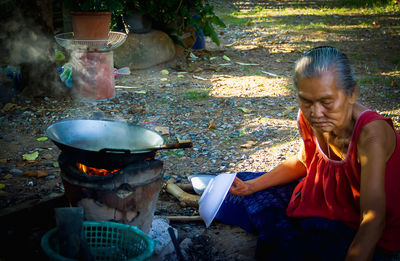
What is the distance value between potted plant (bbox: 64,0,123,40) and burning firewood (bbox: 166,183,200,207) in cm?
277

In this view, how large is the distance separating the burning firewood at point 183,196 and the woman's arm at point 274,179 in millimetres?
444

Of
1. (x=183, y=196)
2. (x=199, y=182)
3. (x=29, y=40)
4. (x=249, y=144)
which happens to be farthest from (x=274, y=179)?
(x=29, y=40)

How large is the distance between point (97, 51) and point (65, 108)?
2.76ft

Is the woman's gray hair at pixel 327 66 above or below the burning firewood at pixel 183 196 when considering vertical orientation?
above

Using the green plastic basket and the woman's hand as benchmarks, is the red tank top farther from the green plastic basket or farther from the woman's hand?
the green plastic basket

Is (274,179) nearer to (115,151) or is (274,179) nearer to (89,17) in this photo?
(115,151)

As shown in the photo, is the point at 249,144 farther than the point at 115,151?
Yes

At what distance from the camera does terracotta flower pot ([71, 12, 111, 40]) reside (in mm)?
4910

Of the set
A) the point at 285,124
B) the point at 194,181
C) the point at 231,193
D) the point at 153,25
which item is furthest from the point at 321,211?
the point at 153,25

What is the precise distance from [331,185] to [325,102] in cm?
56

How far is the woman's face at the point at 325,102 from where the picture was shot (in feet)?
6.03

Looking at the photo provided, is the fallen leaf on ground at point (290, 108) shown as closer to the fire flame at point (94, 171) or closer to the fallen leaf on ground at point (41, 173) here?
the fallen leaf on ground at point (41, 173)

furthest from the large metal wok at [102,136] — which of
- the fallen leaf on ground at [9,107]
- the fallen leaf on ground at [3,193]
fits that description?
the fallen leaf on ground at [9,107]

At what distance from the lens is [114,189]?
2.01m
